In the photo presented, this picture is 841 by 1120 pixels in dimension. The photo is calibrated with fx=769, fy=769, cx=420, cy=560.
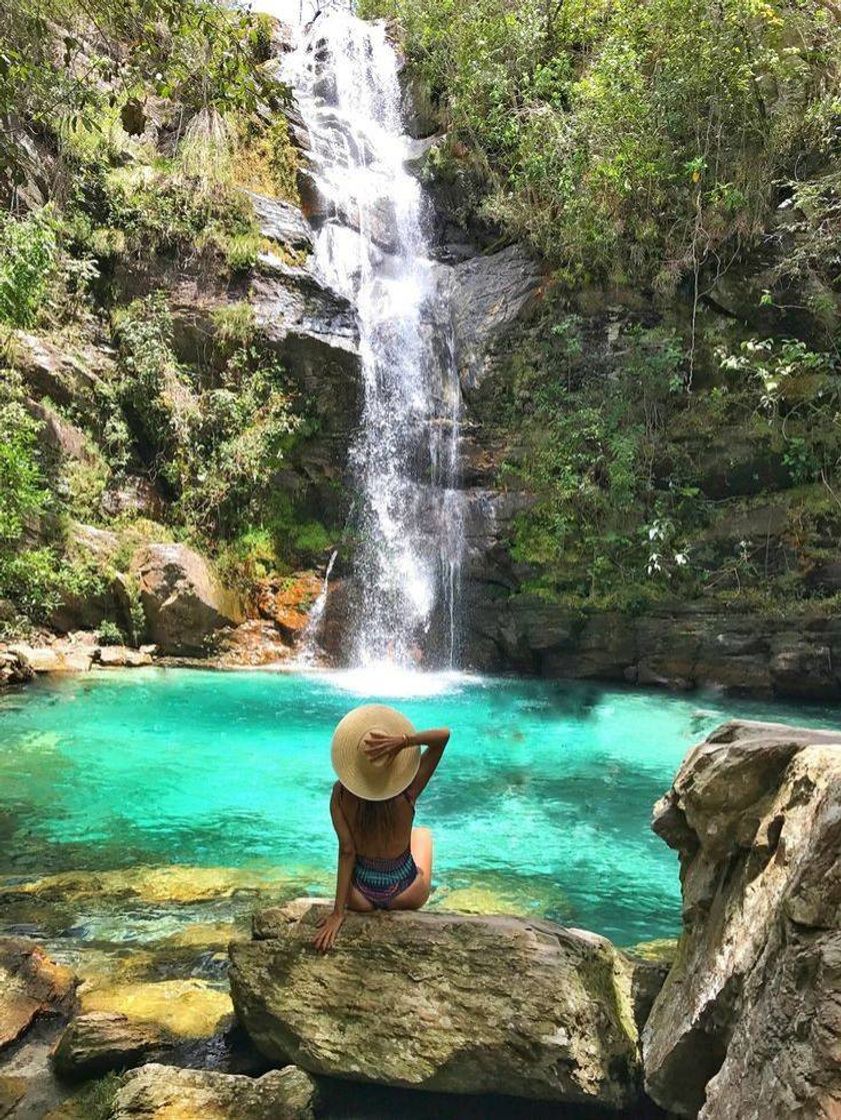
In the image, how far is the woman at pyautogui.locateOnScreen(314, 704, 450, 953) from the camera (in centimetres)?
313

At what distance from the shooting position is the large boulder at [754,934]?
176 cm

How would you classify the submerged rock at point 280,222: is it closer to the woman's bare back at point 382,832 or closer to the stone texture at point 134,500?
the stone texture at point 134,500

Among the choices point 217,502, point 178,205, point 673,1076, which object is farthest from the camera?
point 178,205

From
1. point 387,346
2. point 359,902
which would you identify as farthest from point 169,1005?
point 387,346

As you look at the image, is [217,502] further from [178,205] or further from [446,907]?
[446,907]

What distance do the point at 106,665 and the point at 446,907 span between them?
939 centimetres

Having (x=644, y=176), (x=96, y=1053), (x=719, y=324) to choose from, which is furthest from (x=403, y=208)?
(x=96, y=1053)

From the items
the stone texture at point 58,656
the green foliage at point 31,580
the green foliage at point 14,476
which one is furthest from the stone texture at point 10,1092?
the green foliage at point 31,580

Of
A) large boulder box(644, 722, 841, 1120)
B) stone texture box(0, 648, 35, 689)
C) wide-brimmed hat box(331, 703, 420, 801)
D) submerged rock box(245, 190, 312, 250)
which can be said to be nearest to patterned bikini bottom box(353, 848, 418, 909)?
wide-brimmed hat box(331, 703, 420, 801)

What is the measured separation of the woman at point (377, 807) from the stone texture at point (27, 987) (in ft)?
4.42

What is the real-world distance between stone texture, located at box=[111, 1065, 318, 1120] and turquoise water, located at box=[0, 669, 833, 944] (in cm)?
227

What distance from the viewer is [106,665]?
493 inches

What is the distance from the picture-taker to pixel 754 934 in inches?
89.0

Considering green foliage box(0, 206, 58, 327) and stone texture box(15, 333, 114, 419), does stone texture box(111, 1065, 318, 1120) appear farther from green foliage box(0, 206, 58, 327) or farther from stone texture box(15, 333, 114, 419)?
stone texture box(15, 333, 114, 419)
